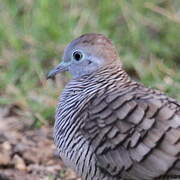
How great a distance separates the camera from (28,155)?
5594 millimetres

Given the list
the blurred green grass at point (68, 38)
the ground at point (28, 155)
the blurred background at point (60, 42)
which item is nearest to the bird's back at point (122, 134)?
the ground at point (28, 155)

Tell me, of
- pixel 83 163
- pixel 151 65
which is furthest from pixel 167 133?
pixel 151 65

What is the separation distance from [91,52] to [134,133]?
76 centimetres

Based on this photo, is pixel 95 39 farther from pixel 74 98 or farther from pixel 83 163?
pixel 83 163

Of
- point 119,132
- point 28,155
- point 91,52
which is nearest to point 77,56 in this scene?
point 91,52

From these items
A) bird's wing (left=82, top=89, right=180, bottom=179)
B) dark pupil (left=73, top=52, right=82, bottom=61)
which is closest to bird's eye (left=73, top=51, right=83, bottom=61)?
dark pupil (left=73, top=52, right=82, bottom=61)

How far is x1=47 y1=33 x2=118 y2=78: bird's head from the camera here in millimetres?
4723

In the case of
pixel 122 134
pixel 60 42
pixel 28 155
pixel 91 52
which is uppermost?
pixel 91 52

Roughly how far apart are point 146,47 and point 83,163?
318 cm

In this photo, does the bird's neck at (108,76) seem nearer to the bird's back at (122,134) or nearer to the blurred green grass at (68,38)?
the bird's back at (122,134)

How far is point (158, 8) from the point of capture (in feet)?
24.5

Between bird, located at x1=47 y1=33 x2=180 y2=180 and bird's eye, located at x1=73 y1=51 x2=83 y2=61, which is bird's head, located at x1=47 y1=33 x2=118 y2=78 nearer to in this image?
bird's eye, located at x1=73 y1=51 x2=83 y2=61

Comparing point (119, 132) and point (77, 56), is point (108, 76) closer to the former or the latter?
point (77, 56)

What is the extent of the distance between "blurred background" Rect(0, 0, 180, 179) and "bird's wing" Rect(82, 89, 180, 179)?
1795 millimetres
